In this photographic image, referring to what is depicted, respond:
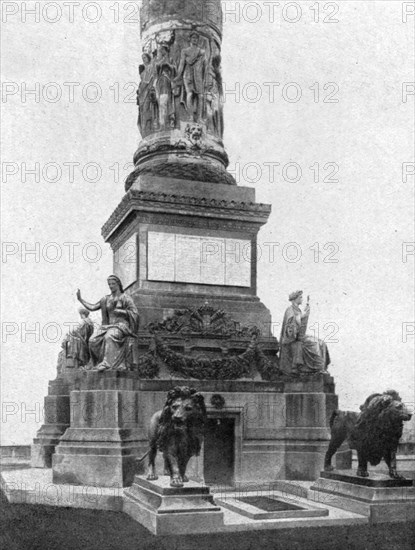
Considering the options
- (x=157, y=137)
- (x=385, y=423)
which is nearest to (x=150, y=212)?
(x=157, y=137)

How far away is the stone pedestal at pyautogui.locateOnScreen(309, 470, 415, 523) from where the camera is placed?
10406mm

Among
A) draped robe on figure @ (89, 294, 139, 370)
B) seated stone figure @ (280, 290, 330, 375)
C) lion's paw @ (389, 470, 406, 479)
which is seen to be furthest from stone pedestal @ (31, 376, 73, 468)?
lion's paw @ (389, 470, 406, 479)

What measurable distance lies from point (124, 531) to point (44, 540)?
1053 mm

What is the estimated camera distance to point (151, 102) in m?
17.2

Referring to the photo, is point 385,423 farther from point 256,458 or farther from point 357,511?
point 256,458

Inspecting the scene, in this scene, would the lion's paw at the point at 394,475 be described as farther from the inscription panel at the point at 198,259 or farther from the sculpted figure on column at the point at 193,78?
the sculpted figure on column at the point at 193,78

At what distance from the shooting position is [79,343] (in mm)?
17188

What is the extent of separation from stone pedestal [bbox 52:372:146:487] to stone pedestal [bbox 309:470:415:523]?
145 inches

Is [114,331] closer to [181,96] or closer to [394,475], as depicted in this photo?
[394,475]

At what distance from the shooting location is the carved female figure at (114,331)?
13.7 metres

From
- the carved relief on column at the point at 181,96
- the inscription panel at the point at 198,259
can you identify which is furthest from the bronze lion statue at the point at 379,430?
the carved relief on column at the point at 181,96

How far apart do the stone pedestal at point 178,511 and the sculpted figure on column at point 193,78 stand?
31.7 feet

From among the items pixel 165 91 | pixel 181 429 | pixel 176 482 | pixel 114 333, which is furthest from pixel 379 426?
pixel 165 91

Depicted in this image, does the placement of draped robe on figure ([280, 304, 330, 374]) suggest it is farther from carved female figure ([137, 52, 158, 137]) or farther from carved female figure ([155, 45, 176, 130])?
carved female figure ([137, 52, 158, 137])
